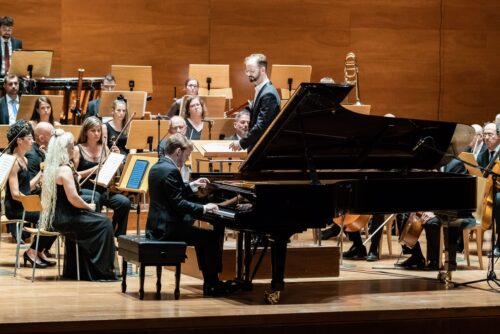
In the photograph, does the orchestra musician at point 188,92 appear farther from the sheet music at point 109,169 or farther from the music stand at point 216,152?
the sheet music at point 109,169

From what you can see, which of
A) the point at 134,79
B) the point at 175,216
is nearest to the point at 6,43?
the point at 134,79

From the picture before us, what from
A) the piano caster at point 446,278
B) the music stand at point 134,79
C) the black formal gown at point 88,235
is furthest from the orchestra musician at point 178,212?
the music stand at point 134,79

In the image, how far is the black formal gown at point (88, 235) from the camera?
6.16m

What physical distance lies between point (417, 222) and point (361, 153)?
3.71 ft

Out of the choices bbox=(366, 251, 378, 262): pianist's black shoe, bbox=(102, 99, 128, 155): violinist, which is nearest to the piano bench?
bbox=(366, 251, 378, 262): pianist's black shoe

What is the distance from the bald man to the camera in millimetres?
7312

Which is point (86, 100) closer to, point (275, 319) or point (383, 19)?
point (383, 19)

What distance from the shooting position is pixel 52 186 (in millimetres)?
6191

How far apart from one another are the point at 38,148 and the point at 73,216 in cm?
141

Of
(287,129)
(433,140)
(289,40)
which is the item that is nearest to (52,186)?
(287,129)

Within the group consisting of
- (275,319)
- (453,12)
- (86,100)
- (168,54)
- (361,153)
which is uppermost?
(453,12)

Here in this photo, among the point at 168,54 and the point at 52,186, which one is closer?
the point at 52,186

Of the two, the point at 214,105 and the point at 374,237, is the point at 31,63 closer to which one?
the point at 214,105

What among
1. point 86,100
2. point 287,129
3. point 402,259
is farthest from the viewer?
point 86,100
